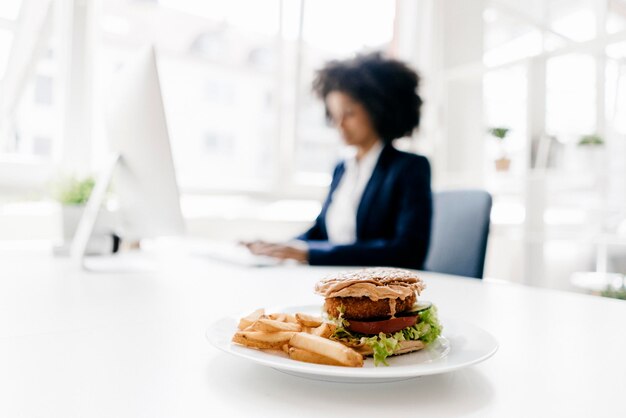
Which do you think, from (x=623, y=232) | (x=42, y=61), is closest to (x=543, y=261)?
(x=623, y=232)

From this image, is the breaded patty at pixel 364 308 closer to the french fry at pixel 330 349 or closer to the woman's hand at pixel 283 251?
the french fry at pixel 330 349

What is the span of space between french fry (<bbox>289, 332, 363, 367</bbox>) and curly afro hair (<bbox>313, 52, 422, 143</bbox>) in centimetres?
174

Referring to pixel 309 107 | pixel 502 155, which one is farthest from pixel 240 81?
pixel 502 155

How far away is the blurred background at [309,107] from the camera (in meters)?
2.50

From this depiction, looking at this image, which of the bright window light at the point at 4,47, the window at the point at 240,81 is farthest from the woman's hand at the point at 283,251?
the bright window light at the point at 4,47

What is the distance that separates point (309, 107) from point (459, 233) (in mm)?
1875

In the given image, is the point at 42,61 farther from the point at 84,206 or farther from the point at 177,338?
the point at 177,338

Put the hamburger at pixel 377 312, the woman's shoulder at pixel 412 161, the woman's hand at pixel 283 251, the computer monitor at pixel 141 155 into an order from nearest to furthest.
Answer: the hamburger at pixel 377 312
the computer monitor at pixel 141 155
the woman's hand at pixel 283 251
the woman's shoulder at pixel 412 161

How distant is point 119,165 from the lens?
1.26m

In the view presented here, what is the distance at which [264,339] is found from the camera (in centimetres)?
49

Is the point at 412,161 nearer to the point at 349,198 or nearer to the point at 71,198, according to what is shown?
the point at 349,198

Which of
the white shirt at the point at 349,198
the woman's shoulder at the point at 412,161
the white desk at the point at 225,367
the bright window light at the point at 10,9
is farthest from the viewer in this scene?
the bright window light at the point at 10,9

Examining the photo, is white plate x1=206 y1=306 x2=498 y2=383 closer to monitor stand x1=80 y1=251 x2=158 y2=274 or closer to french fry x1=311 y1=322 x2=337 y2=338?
french fry x1=311 y1=322 x2=337 y2=338

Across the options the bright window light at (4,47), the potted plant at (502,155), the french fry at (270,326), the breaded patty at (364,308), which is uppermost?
the bright window light at (4,47)
